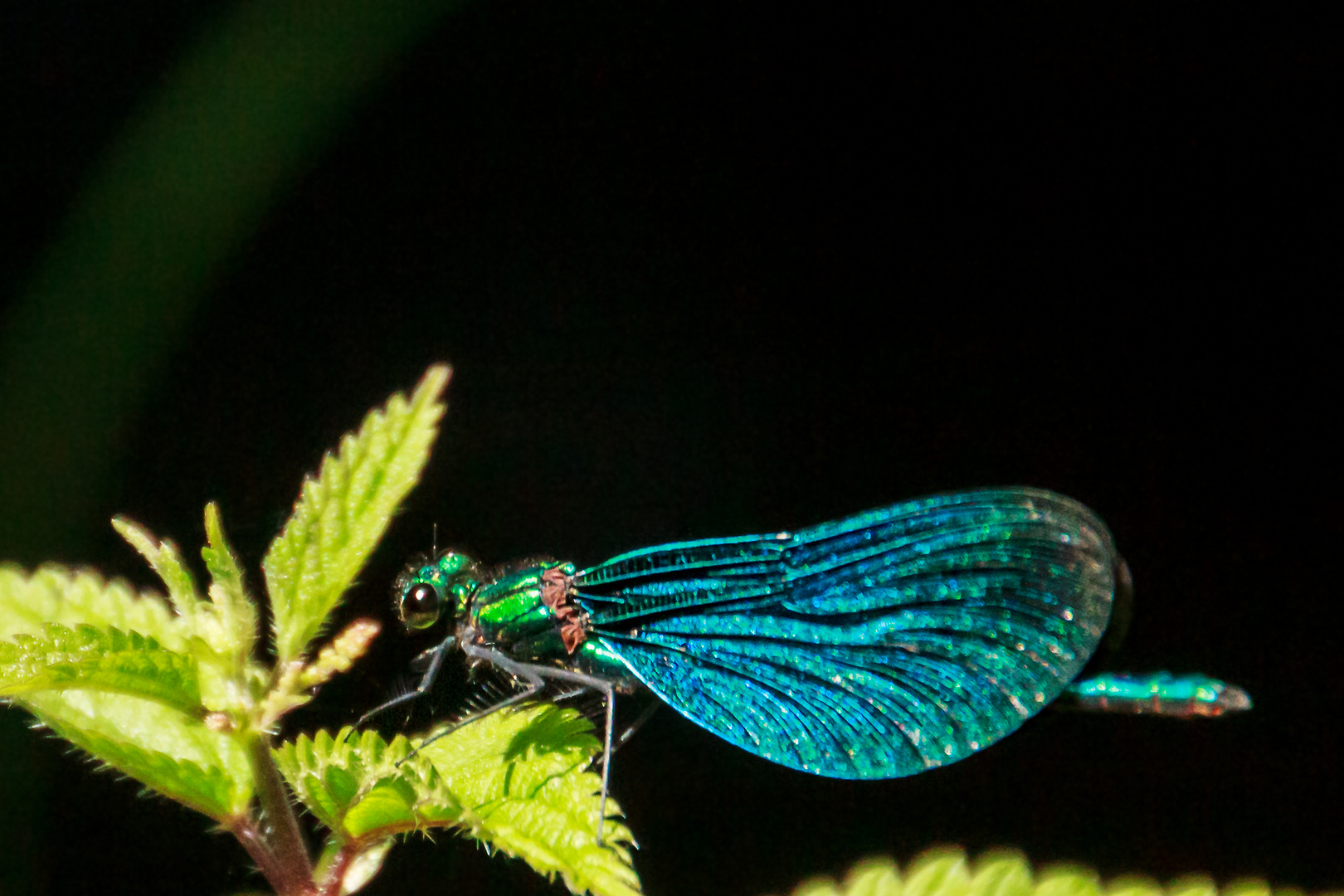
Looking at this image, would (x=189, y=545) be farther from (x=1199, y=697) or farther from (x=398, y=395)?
(x=1199, y=697)

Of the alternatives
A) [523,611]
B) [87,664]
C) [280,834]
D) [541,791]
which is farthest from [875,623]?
[87,664]

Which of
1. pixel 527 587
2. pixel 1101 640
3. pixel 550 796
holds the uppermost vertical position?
pixel 527 587

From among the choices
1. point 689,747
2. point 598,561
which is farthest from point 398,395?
point 689,747

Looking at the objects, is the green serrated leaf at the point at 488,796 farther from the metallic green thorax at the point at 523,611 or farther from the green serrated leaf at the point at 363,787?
the metallic green thorax at the point at 523,611

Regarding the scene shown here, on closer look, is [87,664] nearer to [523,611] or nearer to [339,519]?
[339,519]

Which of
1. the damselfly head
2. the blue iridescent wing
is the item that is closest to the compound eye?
the damselfly head

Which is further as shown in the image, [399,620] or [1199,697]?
[1199,697]
